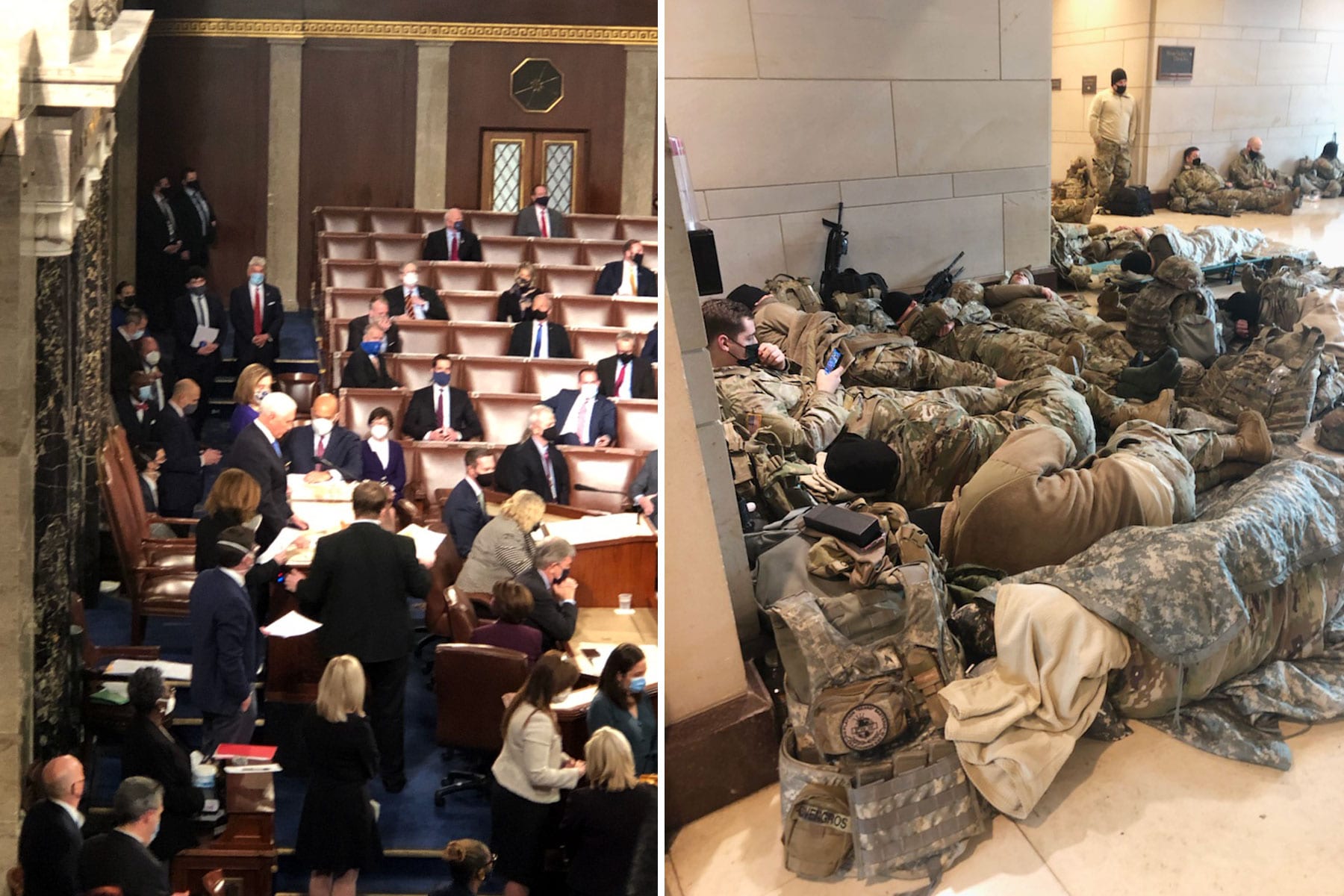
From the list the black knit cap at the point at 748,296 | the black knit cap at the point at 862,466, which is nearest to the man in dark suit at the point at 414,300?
the black knit cap at the point at 862,466

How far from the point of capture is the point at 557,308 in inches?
127

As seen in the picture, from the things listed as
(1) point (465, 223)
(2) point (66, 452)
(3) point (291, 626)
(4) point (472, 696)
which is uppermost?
(1) point (465, 223)

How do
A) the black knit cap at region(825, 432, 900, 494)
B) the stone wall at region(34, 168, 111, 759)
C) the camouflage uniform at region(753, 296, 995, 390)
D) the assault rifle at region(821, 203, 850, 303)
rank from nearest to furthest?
the stone wall at region(34, 168, 111, 759) < the black knit cap at region(825, 432, 900, 494) < the camouflage uniform at region(753, 296, 995, 390) < the assault rifle at region(821, 203, 850, 303)

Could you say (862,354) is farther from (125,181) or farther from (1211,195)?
(1211,195)

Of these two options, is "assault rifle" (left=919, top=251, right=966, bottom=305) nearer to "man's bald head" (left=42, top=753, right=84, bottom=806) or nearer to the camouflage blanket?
the camouflage blanket

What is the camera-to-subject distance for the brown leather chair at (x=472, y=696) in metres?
2.83

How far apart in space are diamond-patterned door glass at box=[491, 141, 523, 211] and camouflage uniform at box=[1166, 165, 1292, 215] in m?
11.0

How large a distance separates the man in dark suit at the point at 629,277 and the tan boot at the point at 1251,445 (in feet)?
10.8

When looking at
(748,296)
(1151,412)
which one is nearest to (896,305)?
(748,296)

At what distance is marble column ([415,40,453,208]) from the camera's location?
3.03m

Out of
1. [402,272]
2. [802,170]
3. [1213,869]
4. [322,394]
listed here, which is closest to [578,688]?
[322,394]

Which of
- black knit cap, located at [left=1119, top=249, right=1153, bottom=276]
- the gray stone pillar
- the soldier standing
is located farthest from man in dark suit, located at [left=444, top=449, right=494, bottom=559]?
the soldier standing

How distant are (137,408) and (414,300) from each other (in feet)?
2.57

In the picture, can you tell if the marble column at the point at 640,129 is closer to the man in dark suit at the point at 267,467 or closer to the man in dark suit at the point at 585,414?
the man in dark suit at the point at 585,414
